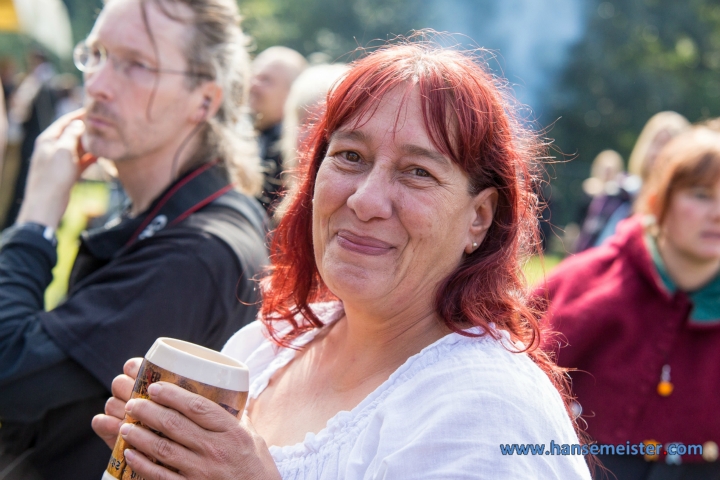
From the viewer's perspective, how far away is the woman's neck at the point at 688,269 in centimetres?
299

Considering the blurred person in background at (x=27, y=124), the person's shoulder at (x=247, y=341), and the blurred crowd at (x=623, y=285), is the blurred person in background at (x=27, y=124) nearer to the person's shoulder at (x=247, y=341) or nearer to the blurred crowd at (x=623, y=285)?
the blurred crowd at (x=623, y=285)

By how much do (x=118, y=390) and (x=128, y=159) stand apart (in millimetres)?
1243

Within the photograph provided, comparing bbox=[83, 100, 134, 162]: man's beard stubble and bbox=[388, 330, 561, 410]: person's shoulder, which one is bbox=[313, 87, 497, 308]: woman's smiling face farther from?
bbox=[83, 100, 134, 162]: man's beard stubble

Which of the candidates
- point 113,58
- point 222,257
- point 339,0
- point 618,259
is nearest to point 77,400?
point 222,257

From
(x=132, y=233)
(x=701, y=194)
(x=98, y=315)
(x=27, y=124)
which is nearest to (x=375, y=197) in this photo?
(x=98, y=315)

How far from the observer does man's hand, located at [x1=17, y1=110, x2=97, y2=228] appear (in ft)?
8.80

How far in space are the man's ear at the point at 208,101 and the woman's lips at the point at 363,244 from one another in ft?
4.67

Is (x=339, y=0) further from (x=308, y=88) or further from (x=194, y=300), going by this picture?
(x=194, y=300)

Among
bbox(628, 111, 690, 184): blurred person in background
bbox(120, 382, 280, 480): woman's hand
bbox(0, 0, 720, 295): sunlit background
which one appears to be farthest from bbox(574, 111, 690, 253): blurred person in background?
bbox(0, 0, 720, 295): sunlit background

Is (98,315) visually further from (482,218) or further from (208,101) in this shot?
(482,218)

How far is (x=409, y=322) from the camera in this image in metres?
1.77

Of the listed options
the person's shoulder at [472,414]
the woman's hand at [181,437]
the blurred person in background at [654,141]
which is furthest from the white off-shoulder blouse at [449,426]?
the blurred person in background at [654,141]

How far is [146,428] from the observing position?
1450 mm

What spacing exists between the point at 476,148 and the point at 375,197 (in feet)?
0.88
